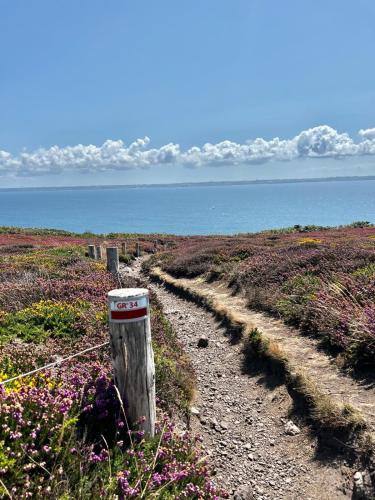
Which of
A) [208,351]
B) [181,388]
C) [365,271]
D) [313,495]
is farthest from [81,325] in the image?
[365,271]

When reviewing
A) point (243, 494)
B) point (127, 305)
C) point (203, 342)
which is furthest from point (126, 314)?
point (203, 342)

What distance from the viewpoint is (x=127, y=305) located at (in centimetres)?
430

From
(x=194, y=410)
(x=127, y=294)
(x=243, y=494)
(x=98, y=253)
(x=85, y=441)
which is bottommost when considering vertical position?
(x=98, y=253)

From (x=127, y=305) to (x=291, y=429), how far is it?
13.0 ft

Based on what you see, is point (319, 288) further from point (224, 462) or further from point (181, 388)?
point (224, 462)

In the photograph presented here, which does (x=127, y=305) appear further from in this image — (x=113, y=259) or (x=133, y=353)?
(x=113, y=259)

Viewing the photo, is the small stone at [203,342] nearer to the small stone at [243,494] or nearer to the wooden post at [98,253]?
the small stone at [243,494]

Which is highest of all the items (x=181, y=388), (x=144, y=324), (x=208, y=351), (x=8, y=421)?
(x=144, y=324)

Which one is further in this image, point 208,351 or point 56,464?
point 208,351

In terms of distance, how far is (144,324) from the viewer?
14.6 feet

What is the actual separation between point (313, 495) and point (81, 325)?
219 inches

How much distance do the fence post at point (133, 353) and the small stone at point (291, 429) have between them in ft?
9.46

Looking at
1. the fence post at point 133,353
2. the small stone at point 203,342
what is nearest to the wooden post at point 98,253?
the small stone at point 203,342

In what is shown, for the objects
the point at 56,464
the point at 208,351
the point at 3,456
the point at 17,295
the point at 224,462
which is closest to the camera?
the point at 3,456
